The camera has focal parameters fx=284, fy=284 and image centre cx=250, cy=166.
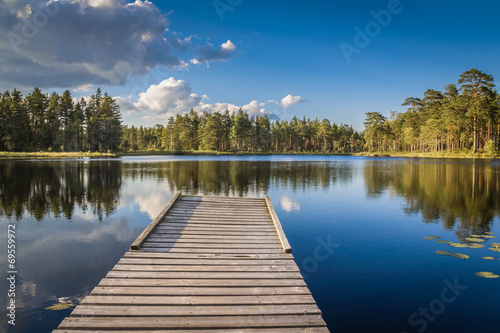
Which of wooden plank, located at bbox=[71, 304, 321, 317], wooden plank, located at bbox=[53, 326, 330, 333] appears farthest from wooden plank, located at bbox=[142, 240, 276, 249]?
wooden plank, located at bbox=[53, 326, 330, 333]

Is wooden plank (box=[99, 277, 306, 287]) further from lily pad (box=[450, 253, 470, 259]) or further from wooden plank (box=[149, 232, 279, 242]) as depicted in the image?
lily pad (box=[450, 253, 470, 259])

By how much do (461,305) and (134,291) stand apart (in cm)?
765

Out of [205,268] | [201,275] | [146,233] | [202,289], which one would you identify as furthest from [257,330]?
[146,233]

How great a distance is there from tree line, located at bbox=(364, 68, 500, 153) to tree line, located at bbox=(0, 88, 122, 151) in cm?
9662

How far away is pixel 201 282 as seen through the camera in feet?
19.8

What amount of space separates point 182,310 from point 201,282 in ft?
3.51

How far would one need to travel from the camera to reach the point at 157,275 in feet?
20.8

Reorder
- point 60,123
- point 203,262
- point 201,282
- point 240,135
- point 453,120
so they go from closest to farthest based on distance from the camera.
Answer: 1. point 201,282
2. point 203,262
3. point 453,120
4. point 60,123
5. point 240,135

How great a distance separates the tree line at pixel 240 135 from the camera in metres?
119

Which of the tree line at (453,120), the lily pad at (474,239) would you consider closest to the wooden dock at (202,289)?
the lily pad at (474,239)

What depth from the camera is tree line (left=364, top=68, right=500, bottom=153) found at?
70938 mm

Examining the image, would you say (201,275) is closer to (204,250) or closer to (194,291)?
(194,291)

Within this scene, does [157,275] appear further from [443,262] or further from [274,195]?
[274,195]

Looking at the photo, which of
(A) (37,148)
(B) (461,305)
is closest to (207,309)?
(B) (461,305)
